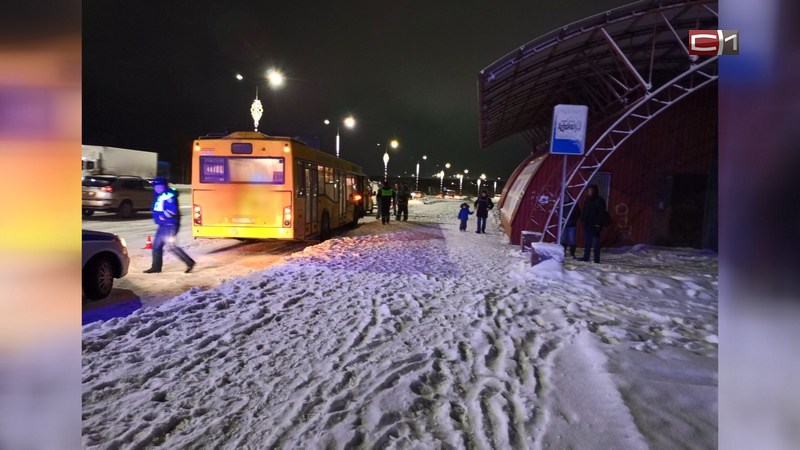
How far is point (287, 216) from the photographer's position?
10.8 m

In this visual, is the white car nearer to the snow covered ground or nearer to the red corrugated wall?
the snow covered ground

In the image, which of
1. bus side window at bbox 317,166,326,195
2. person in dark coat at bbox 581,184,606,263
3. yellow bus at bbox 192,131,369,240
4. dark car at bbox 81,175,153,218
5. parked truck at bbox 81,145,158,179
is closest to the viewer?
person in dark coat at bbox 581,184,606,263

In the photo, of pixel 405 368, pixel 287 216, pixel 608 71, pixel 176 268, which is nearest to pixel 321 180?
pixel 287 216

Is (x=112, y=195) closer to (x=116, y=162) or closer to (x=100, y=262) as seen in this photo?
(x=116, y=162)

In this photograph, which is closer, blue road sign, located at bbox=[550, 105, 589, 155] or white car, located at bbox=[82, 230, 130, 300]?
white car, located at bbox=[82, 230, 130, 300]

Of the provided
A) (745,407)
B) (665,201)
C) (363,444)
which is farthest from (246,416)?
(665,201)

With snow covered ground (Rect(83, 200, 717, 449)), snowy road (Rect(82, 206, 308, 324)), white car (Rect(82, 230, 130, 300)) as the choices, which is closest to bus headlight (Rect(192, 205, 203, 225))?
snowy road (Rect(82, 206, 308, 324))

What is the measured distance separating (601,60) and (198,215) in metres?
12.5

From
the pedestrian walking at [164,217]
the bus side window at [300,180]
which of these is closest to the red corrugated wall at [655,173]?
the bus side window at [300,180]

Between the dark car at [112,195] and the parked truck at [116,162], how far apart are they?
4083 millimetres

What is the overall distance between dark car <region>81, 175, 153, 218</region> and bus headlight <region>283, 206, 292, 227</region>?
13.0 m

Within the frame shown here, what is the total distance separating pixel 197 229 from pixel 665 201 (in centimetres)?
1386

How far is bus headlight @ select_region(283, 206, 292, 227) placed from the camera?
1080 centimetres

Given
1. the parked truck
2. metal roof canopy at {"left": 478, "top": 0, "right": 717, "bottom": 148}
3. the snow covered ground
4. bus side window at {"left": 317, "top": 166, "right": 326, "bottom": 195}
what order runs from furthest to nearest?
1. the parked truck
2. bus side window at {"left": 317, "top": 166, "right": 326, "bottom": 195}
3. metal roof canopy at {"left": 478, "top": 0, "right": 717, "bottom": 148}
4. the snow covered ground
